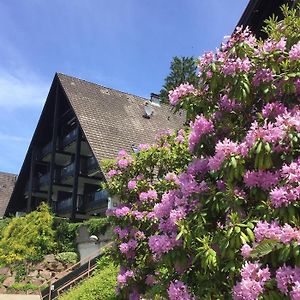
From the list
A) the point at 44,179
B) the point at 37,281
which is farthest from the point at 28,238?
the point at 44,179

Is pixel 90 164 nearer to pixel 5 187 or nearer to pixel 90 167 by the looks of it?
pixel 90 167

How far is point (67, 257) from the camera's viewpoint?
24719 mm

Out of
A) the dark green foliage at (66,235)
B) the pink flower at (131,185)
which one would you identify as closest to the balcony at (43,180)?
the dark green foliage at (66,235)

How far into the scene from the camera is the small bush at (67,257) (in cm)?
2462

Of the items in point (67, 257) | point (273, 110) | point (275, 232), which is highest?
point (67, 257)

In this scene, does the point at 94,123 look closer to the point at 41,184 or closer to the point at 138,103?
the point at 138,103

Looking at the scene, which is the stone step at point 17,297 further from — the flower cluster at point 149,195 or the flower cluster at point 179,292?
the flower cluster at point 179,292

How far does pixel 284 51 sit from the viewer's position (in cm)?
439

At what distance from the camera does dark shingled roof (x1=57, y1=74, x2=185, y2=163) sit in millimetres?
26938

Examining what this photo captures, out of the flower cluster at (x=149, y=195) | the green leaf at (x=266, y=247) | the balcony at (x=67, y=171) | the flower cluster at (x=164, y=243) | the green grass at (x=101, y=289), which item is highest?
the balcony at (x=67, y=171)

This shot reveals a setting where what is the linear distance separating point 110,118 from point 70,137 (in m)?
4.37

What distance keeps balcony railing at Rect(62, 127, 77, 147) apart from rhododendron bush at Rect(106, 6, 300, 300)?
26.9m

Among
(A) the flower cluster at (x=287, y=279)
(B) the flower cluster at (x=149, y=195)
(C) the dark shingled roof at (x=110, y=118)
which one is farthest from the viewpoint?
(C) the dark shingled roof at (x=110, y=118)

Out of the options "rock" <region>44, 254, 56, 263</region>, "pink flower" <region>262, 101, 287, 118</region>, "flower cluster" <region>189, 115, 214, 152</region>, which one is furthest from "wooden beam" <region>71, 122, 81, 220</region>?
"pink flower" <region>262, 101, 287, 118</region>
